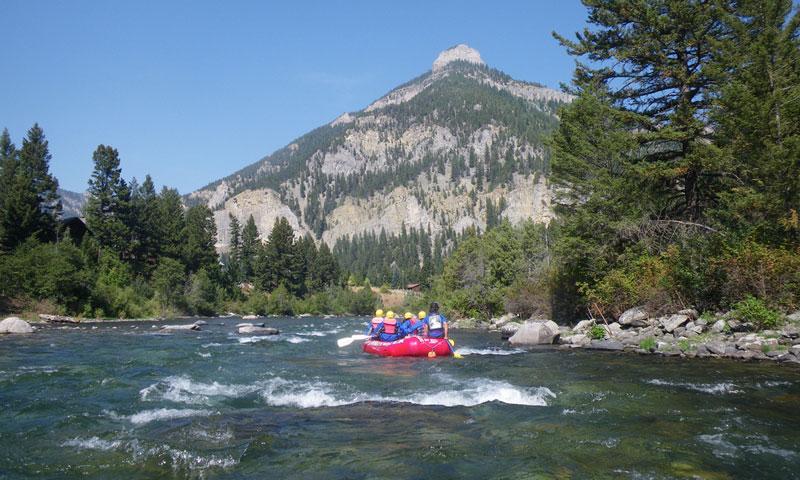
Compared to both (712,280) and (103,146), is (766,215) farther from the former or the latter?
(103,146)

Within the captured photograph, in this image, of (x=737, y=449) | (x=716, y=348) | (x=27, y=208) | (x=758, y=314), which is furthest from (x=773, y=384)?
(x=27, y=208)

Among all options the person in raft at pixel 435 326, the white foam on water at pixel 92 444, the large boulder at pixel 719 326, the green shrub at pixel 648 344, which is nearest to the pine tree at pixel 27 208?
the person in raft at pixel 435 326

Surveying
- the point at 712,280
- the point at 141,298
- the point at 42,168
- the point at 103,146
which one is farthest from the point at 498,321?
the point at 42,168

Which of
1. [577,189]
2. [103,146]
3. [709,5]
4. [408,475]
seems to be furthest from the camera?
[103,146]

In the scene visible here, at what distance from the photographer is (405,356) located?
61.8 feet

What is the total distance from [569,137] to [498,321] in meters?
20.9

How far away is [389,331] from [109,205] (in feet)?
181

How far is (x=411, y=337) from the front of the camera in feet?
62.1

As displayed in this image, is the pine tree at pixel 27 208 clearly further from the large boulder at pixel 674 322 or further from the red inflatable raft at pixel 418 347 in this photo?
the large boulder at pixel 674 322

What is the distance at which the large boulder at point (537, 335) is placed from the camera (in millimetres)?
24328

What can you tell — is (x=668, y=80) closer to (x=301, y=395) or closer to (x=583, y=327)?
(x=583, y=327)

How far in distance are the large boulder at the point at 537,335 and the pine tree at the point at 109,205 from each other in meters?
53.1

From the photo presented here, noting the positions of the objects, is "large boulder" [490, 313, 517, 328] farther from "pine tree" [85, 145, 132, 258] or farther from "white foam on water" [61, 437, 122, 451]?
"pine tree" [85, 145, 132, 258]

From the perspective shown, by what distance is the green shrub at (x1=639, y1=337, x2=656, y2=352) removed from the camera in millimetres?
18250
